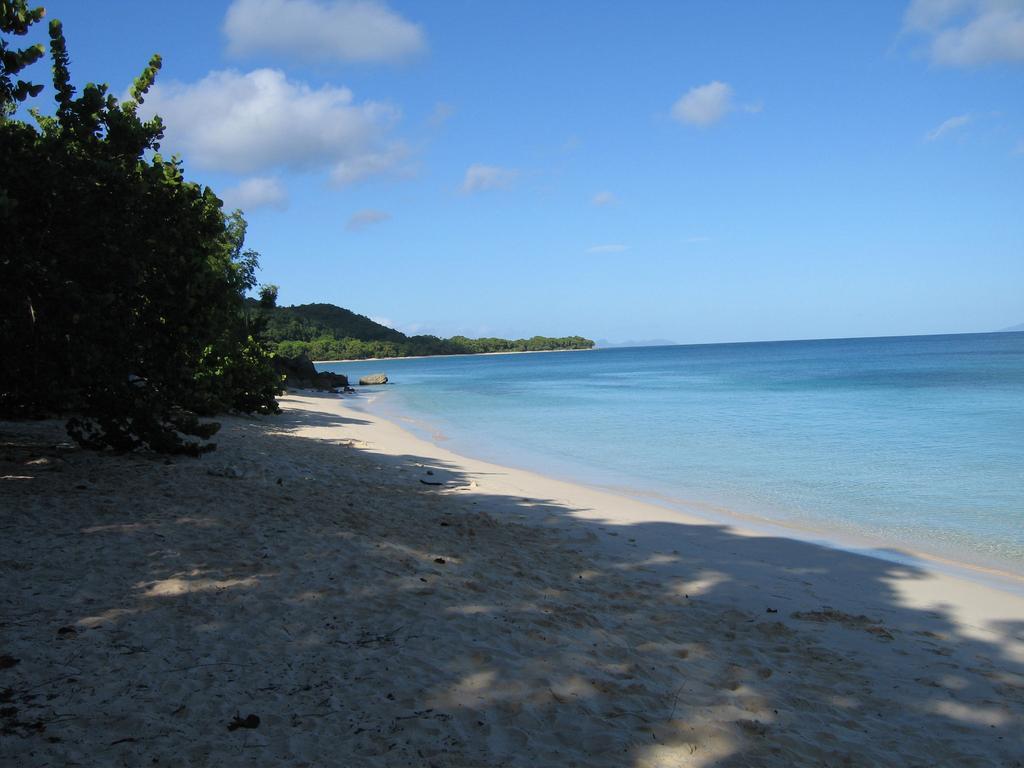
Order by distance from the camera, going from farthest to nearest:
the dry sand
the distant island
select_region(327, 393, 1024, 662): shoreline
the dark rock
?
1. the distant island
2. the dark rock
3. select_region(327, 393, 1024, 662): shoreline
4. the dry sand

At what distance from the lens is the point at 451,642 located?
4.39 m

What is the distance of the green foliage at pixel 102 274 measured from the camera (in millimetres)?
7281

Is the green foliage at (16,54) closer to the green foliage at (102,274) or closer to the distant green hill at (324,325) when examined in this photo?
the green foliage at (102,274)

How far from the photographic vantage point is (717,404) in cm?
3186

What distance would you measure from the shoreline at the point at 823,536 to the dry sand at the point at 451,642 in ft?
1.56

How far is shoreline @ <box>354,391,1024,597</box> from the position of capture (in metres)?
7.56

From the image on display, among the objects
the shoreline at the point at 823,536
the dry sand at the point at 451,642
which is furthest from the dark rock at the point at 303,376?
the dry sand at the point at 451,642

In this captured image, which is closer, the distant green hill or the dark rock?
the dark rock

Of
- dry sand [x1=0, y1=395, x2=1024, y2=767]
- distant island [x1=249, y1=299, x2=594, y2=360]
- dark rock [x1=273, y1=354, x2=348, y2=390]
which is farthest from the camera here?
distant island [x1=249, y1=299, x2=594, y2=360]

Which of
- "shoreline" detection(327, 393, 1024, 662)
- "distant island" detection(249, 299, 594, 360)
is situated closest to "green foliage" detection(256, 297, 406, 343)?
"distant island" detection(249, 299, 594, 360)

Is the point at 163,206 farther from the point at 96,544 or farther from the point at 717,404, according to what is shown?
the point at 717,404

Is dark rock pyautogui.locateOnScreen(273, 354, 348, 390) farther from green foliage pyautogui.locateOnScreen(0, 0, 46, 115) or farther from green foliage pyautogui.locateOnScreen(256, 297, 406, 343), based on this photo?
green foliage pyautogui.locateOnScreen(256, 297, 406, 343)

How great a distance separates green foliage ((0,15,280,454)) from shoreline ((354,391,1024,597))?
22.9 feet

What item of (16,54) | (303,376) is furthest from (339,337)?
(16,54)
